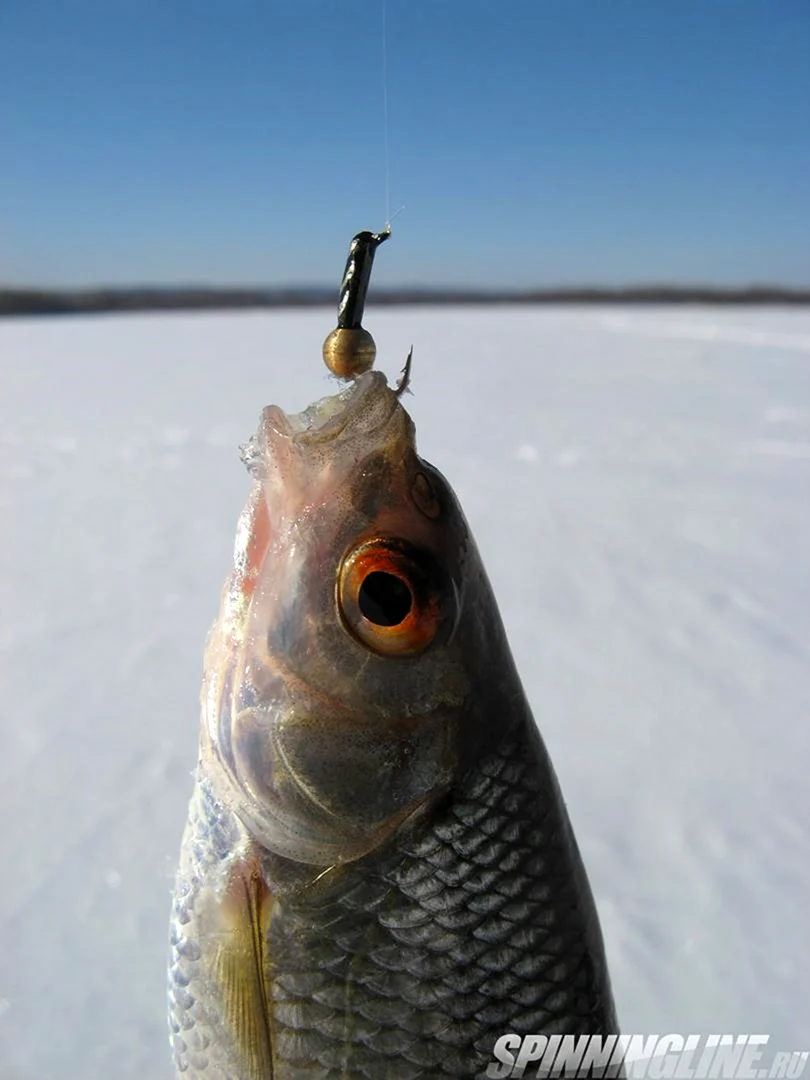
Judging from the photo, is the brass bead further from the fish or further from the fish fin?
the fish fin

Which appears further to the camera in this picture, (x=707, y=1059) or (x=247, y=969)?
(x=707, y=1059)

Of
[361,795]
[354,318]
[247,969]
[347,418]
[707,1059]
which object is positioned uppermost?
[354,318]

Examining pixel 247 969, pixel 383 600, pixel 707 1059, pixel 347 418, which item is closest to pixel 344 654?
pixel 383 600

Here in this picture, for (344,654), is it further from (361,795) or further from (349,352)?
(349,352)

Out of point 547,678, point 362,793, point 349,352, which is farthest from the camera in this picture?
point 547,678

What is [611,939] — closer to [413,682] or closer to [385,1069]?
[385,1069]

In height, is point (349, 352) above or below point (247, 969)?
above
